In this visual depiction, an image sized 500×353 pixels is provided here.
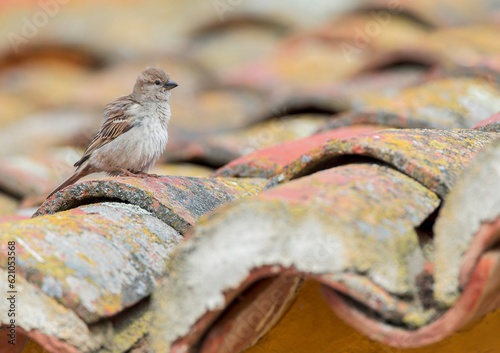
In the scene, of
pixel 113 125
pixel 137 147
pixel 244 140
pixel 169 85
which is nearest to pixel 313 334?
pixel 137 147

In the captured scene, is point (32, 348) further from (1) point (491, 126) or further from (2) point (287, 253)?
(1) point (491, 126)

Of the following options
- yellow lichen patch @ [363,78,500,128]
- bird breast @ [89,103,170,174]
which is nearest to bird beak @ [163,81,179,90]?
bird breast @ [89,103,170,174]

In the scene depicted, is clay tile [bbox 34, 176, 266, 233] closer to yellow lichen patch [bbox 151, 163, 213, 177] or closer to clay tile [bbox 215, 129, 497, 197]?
clay tile [bbox 215, 129, 497, 197]

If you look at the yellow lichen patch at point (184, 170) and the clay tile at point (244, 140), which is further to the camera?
the clay tile at point (244, 140)

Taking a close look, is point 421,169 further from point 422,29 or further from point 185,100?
point 422,29

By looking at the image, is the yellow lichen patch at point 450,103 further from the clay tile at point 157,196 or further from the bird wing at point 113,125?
the clay tile at point 157,196

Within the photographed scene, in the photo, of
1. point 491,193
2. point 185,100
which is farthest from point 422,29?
point 491,193

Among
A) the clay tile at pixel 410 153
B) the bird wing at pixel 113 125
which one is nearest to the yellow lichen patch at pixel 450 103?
the bird wing at pixel 113 125
